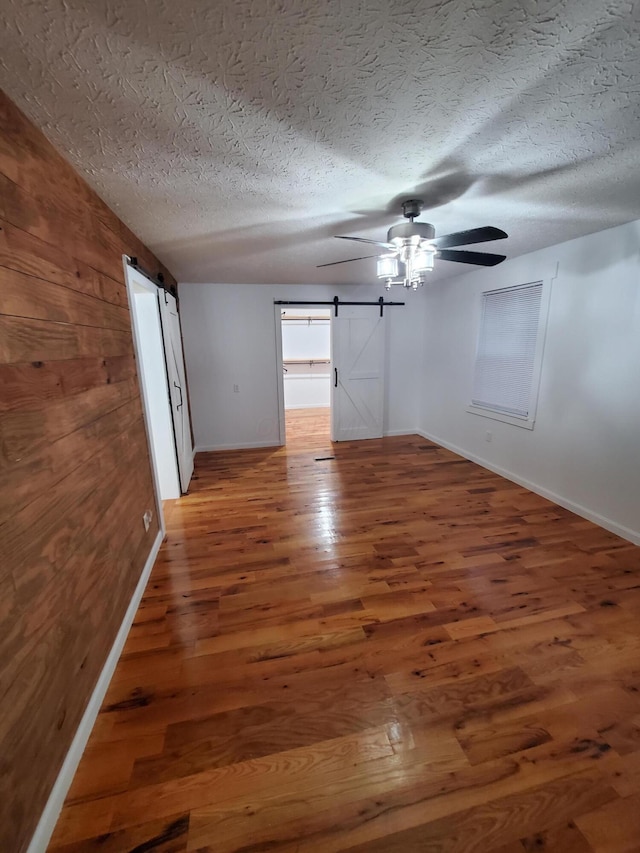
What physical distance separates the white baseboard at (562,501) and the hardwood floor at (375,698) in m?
0.13

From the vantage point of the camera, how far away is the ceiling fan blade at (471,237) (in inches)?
73.1

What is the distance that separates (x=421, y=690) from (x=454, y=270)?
4.23 meters

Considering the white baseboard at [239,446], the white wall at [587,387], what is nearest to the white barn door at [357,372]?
the white baseboard at [239,446]

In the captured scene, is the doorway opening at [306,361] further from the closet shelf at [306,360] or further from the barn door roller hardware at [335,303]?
the barn door roller hardware at [335,303]

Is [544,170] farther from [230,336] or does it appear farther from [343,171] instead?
[230,336]

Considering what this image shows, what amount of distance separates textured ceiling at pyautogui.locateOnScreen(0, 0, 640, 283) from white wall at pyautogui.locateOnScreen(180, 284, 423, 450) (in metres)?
2.49

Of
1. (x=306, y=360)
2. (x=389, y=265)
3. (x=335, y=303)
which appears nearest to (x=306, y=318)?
(x=306, y=360)

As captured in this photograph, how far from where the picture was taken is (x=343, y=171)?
5.44 feet

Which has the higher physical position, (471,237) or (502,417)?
(471,237)

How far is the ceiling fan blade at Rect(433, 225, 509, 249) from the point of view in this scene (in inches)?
73.1

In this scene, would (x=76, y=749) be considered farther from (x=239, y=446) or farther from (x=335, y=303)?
(x=335, y=303)

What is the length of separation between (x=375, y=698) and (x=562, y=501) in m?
2.68

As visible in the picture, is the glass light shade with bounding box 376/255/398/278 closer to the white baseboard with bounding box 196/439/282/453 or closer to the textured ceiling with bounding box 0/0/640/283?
the textured ceiling with bounding box 0/0/640/283

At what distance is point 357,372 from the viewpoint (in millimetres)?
5172
